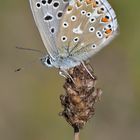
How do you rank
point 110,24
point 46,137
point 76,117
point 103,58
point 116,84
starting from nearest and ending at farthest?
point 76,117 → point 110,24 → point 46,137 → point 116,84 → point 103,58

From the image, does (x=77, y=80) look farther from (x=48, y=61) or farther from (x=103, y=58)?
(x=103, y=58)

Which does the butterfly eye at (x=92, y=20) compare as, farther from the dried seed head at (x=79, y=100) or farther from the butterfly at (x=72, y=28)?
the dried seed head at (x=79, y=100)

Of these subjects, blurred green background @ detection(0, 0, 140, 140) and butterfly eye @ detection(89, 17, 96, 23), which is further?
blurred green background @ detection(0, 0, 140, 140)

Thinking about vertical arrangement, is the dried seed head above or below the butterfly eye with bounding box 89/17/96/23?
below

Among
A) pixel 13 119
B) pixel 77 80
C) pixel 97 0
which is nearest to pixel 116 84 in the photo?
pixel 13 119

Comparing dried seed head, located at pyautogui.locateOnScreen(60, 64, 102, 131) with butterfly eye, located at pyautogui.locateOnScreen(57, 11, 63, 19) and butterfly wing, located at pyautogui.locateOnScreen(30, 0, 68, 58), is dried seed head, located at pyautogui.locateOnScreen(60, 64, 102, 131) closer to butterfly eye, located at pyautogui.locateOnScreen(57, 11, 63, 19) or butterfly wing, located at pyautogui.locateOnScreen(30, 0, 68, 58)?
butterfly wing, located at pyautogui.locateOnScreen(30, 0, 68, 58)

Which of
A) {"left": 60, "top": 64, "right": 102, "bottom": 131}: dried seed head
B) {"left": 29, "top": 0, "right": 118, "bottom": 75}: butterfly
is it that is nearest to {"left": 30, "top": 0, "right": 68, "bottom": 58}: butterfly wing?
{"left": 29, "top": 0, "right": 118, "bottom": 75}: butterfly
